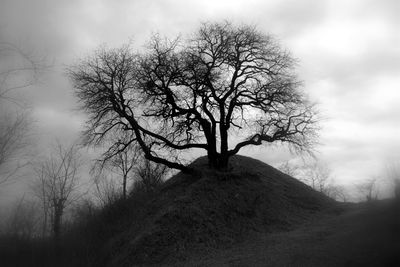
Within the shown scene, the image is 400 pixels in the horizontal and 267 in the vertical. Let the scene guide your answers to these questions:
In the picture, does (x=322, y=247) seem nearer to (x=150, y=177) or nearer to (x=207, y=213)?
(x=207, y=213)

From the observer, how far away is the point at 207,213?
67.3 feet

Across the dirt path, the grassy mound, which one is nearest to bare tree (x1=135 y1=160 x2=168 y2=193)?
the grassy mound

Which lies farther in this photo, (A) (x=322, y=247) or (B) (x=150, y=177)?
(B) (x=150, y=177)

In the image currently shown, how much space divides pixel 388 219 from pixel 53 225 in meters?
18.0

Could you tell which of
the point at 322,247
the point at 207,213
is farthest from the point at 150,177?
the point at 322,247

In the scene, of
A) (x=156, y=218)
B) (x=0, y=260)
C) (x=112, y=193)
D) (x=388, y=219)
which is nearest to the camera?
(x=388, y=219)

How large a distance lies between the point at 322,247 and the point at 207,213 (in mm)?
7651

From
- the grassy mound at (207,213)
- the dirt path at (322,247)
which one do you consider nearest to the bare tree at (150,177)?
the grassy mound at (207,213)

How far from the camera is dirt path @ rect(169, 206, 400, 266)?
10383mm

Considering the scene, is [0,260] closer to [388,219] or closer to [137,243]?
[137,243]

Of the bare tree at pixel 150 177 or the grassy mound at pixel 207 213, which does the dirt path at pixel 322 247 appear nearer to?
the grassy mound at pixel 207 213

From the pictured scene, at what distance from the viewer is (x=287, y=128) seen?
24.5m

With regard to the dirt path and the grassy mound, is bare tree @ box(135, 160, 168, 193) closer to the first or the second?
the grassy mound

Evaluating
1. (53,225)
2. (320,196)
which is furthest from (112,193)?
(320,196)
